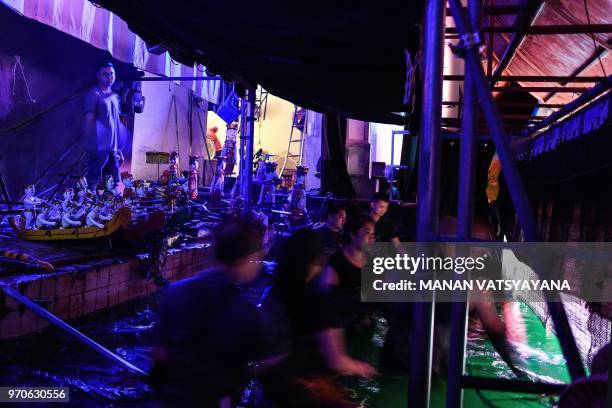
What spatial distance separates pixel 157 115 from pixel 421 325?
47.6 feet

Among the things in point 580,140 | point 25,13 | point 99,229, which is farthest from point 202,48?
point 25,13

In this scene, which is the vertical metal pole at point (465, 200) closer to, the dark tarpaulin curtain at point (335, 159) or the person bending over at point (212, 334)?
the person bending over at point (212, 334)

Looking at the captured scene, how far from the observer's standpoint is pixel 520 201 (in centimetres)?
156

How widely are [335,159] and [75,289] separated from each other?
6.82m

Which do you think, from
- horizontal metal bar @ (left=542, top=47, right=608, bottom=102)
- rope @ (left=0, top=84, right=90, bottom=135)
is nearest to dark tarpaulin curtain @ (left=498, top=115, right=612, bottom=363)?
horizontal metal bar @ (left=542, top=47, right=608, bottom=102)

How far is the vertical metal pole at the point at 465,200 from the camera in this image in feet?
5.85

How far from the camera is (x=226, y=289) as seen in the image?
2.23 meters

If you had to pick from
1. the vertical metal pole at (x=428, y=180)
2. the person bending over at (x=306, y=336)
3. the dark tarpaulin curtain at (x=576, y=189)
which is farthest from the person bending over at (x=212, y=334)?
the dark tarpaulin curtain at (x=576, y=189)

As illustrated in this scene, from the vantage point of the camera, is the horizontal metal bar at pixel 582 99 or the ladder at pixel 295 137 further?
the ladder at pixel 295 137

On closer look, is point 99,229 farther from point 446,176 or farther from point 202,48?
point 446,176

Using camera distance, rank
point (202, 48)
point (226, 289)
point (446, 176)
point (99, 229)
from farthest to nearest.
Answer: point (446, 176) → point (99, 229) → point (202, 48) → point (226, 289)

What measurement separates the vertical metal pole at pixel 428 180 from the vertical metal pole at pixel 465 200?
8.0 inches

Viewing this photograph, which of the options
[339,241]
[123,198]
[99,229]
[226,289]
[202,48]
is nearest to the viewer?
[226,289]

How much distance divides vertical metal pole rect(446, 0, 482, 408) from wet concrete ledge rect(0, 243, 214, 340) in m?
3.39
